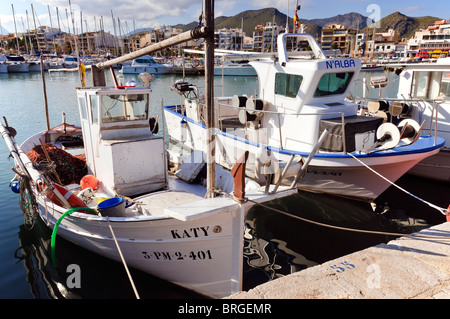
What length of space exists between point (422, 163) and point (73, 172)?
1132 centimetres

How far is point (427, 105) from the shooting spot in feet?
37.5

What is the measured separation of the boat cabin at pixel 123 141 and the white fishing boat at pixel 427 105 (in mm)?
8543

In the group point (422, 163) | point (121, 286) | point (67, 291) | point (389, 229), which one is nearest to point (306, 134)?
point (389, 229)

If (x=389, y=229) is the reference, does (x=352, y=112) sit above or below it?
above

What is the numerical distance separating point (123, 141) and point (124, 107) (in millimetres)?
923

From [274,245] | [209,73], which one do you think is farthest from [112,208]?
[274,245]

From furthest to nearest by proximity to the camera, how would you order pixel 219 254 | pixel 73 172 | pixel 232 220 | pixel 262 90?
pixel 262 90
pixel 73 172
pixel 219 254
pixel 232 220

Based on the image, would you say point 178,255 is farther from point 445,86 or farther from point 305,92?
point 445,86

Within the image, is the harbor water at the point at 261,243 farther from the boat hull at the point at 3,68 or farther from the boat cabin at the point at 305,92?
the boat hull at the point at 3,68

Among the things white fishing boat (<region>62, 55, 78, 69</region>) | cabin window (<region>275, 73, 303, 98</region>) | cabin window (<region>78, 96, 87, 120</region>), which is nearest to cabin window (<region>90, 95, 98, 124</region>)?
cabin window (<region>78, 96, 87, 120</region>)

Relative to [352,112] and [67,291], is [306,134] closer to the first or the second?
[352,112]

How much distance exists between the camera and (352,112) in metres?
9.45

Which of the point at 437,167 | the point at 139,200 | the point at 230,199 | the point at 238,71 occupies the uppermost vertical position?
the point at 238,71

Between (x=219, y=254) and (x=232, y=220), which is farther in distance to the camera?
(x=219, y=254)
